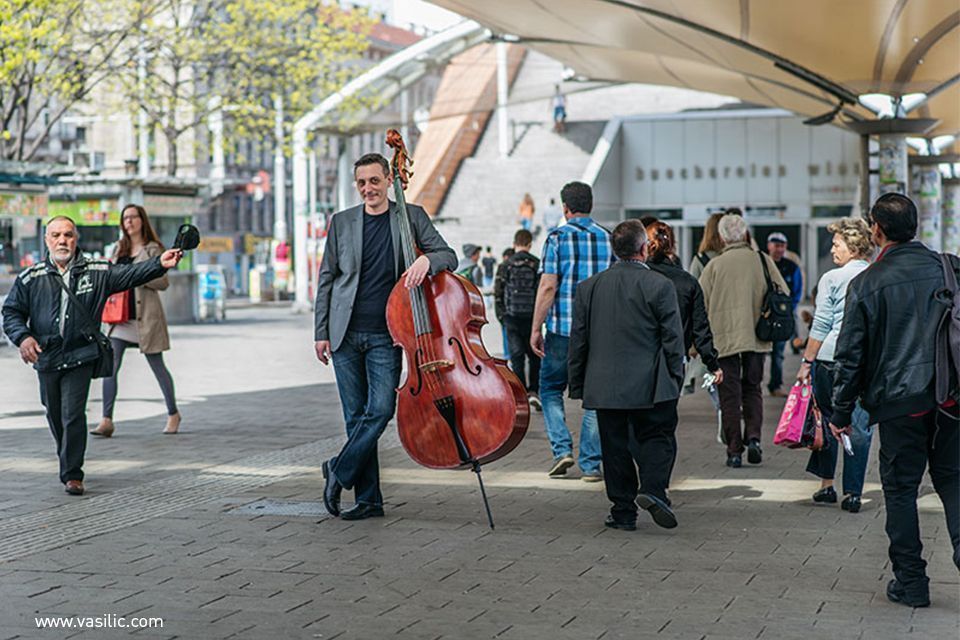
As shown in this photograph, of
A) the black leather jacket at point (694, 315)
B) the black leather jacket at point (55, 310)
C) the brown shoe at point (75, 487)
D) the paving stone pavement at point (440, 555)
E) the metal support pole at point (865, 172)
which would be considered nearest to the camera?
the paving stone pavement at point (440, 555)

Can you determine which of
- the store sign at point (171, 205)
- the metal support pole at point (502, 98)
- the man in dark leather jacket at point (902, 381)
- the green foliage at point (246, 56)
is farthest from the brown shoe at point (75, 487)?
the metal support pole at point (502, 98)

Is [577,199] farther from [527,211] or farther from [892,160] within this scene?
[527,211]

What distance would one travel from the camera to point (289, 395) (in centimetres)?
1712

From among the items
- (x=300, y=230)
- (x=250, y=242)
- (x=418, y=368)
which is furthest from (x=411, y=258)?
(x=250, y=242)

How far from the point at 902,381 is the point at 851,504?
8.33 feet

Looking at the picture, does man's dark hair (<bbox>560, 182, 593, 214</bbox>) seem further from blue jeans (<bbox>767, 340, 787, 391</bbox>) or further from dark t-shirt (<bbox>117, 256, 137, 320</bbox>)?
blue jeans (<bbox>767, 340, 787, 391</bbox>)

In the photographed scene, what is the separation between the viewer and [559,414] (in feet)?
34.7

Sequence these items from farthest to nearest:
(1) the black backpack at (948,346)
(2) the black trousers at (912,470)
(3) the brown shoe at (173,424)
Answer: (3) the brown shoe at (173,424)
(2) the black trousers at (912,470)
(1) the black backpack at (948,346)

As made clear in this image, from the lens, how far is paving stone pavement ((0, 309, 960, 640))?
20.6 feet

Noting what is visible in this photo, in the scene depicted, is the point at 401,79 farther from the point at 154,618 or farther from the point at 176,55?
the point at 154,618

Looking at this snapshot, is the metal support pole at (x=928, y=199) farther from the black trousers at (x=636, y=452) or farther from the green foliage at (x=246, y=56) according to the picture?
the black trousers at (x=636, y=452)

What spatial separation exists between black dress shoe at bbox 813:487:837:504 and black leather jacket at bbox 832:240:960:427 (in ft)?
8.67

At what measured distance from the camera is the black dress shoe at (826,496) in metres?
9.33

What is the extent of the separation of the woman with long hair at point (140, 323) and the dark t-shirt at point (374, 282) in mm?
4731
